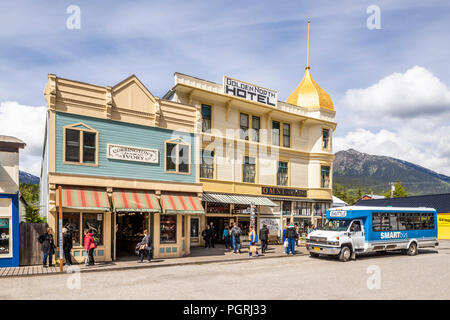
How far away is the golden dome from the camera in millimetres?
32031

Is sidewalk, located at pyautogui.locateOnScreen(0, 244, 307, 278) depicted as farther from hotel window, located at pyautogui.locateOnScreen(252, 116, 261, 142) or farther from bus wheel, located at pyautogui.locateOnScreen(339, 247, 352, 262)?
hotel window, located at pyautogui.locateOnScreen(252, 116, 261, 142)

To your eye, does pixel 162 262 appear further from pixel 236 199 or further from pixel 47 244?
pixel 236 199

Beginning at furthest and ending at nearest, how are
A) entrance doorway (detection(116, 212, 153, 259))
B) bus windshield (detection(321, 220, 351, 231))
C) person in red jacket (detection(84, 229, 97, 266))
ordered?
entrance doorway (detection(116, 212, 153, 259)) → bus windshield (detection(321, 220, 351, 231)) → person in red jacket (detection(84, 229, 97, 266))

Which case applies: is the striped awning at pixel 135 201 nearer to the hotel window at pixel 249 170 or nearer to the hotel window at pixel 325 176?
the hotel window at pixel 249 170

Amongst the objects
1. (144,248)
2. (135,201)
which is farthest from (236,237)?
(135,201)

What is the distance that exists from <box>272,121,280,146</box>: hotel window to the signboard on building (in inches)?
71.1

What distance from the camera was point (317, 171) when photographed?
3139cm

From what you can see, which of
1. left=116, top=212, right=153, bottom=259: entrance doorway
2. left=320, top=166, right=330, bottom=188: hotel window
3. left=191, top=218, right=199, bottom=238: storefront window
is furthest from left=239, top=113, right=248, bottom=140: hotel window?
left=116, top=212, right=153, bottom=259: entrance doorway

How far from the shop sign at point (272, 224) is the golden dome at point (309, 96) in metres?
10.3

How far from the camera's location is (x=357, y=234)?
19.7m

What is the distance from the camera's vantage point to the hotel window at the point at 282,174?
97.7ft

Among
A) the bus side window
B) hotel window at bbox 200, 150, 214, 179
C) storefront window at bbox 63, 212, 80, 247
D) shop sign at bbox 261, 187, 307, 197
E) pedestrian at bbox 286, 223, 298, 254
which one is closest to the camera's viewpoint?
storefront window at bbox 63, 212, 80, 247
